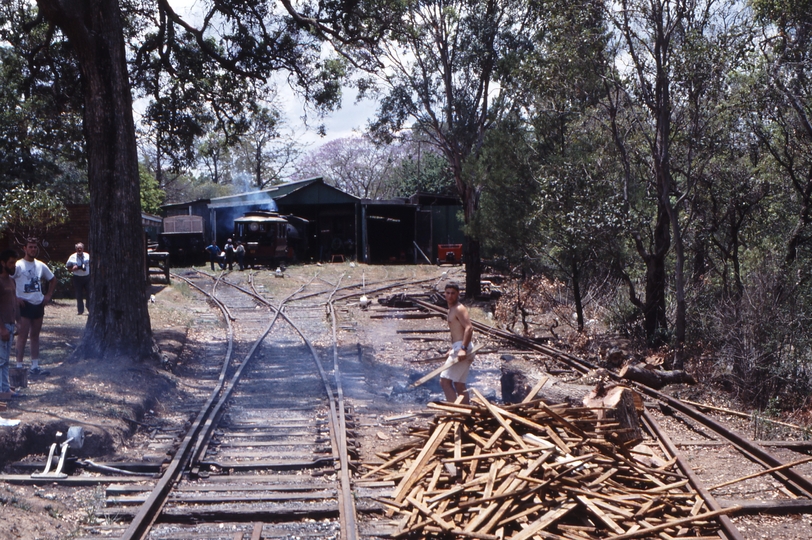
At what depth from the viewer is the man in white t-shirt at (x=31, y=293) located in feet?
31.8

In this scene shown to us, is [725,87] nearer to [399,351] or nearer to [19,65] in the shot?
[399,351]

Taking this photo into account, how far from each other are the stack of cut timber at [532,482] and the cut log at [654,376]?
421 cm

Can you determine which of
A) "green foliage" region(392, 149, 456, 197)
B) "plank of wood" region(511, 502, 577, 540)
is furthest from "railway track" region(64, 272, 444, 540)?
"green foliage" region(392, 149, 456, 197)

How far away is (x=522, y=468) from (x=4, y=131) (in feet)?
73.1

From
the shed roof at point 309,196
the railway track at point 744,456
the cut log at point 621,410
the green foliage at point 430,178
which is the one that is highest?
the green foliage at point 430,178

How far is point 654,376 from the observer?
10.6 metres

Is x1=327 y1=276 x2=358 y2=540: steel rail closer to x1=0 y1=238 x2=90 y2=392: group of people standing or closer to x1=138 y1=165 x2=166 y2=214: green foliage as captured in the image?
x1=0 y1=238 x2=90 y2=392: group of people standing

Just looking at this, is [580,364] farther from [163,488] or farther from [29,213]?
[29,213]

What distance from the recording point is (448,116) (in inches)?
854

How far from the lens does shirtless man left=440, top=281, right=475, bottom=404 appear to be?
7570 mm

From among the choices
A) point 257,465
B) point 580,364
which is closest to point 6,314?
point 257,465

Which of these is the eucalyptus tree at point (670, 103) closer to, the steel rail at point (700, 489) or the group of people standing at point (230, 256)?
the steel rail at point (700, 489)

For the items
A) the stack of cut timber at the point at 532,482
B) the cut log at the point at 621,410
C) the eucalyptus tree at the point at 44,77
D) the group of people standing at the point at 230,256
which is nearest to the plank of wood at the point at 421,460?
the stack of cut timber at the point at 532,482

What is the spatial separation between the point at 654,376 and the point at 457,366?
4303 mm
